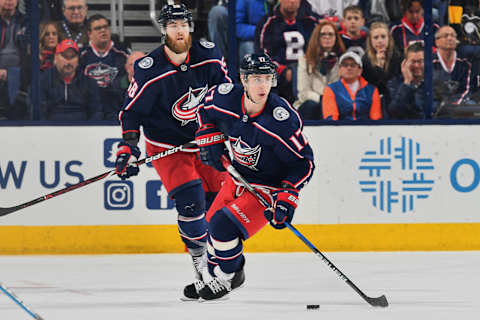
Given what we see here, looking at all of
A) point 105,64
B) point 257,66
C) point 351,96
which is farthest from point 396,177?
point 257,66

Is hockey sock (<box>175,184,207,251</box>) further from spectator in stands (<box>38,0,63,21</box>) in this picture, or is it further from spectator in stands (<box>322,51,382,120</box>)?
spectator in stands (<box>38,0,63,21</box>)

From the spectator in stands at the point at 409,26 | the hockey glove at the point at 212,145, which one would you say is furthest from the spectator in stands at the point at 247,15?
the hockey glove at the point at 212,145

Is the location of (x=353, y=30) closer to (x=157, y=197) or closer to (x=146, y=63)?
(x=157, y=197)

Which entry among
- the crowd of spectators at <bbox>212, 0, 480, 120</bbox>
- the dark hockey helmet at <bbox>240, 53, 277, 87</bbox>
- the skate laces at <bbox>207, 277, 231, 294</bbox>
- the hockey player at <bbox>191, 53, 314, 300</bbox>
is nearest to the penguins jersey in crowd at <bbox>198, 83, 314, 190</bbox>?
the hockey player at <bbox>191, 53, 314, 300</bbox>

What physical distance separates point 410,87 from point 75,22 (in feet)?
7.29

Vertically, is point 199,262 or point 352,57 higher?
point 352,57

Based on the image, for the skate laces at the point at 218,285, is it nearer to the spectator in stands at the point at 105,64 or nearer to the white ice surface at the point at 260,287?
the white ice surface at the point at 260,287

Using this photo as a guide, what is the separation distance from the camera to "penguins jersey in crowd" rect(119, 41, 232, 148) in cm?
474

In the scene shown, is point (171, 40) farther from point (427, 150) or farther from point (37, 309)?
point (427, 150)

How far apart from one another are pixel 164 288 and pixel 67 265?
1039mm

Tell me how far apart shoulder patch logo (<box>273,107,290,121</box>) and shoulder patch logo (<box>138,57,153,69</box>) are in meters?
0.81

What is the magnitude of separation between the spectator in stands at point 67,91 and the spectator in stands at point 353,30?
1662mm

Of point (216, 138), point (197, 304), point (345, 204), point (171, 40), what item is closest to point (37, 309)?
point (197, 304)

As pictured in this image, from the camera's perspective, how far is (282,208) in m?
4.13
